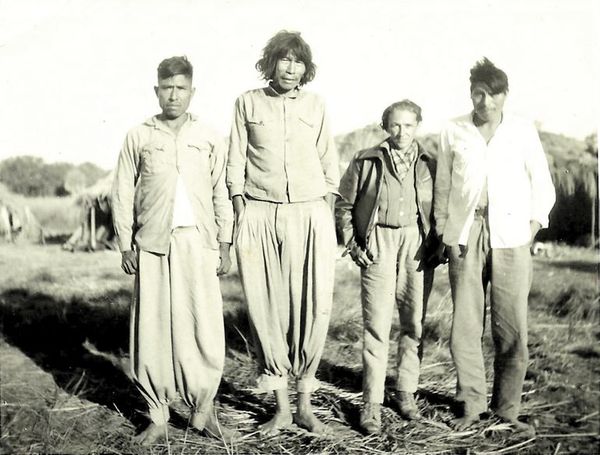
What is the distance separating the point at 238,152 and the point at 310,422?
152 centimetres

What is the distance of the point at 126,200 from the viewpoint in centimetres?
312

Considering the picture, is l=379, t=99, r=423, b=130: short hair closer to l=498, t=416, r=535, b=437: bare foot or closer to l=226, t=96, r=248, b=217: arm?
l=226, t=96, r=248, b=217: arm

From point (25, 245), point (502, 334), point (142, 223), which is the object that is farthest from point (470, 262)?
point (25, 245)

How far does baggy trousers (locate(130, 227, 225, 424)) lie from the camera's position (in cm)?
311

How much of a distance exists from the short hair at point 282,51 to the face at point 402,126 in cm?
53

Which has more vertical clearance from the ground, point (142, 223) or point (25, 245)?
point (142, 223)

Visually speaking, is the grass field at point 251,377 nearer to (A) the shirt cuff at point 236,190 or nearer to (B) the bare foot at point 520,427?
(B) the bare foot at point 520,427

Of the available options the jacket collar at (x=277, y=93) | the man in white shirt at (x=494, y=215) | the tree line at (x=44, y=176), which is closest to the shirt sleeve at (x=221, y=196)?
the jacket collar at (x=277, y=93)

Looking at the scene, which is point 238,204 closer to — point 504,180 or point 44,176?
point 504,180

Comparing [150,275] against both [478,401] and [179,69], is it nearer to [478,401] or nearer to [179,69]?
[179,69]

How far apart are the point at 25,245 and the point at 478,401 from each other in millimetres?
5876

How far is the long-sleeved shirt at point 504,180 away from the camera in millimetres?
3090

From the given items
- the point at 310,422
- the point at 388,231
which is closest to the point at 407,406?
the point at 310,422

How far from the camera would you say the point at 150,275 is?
10.2ft
